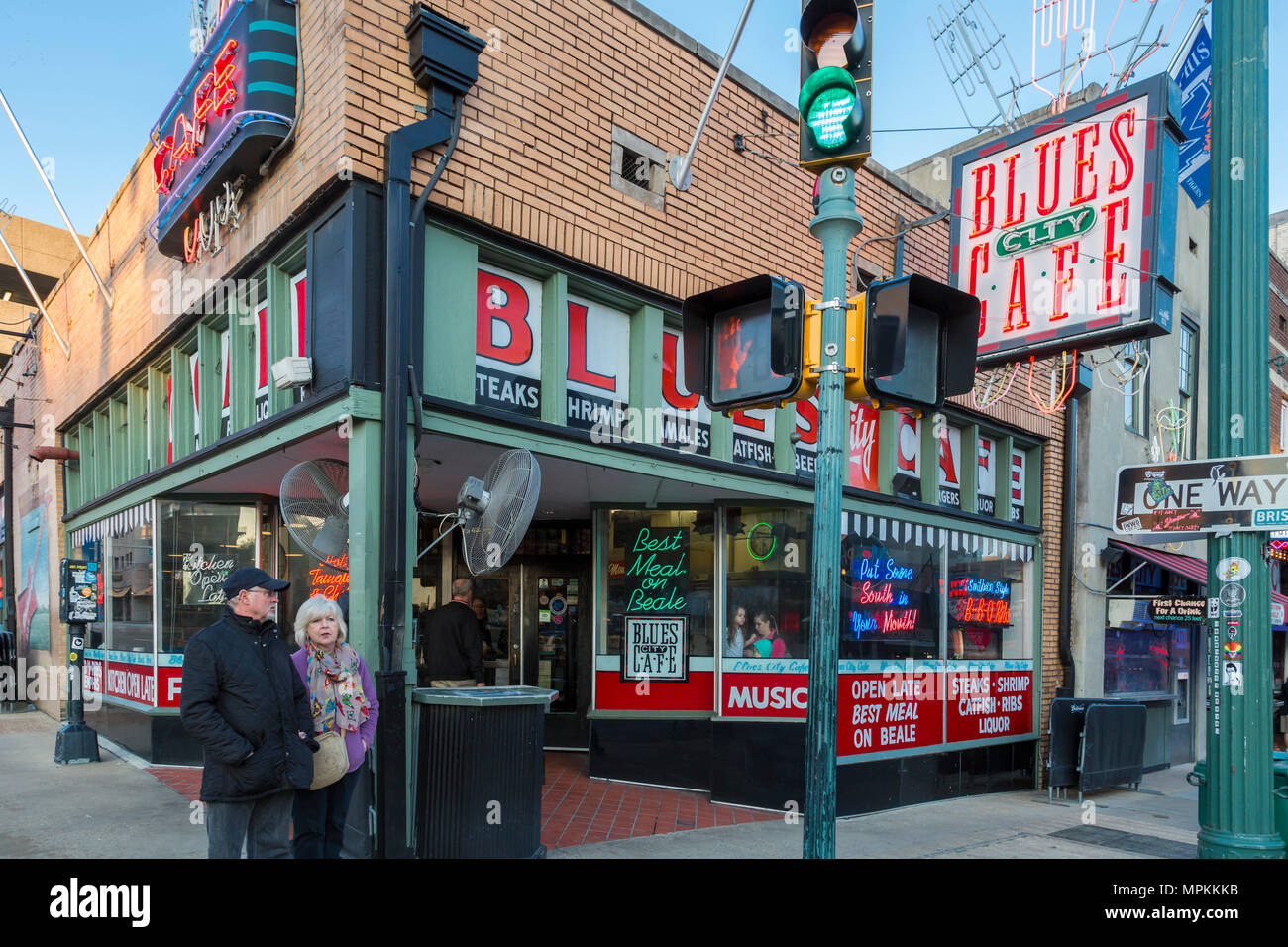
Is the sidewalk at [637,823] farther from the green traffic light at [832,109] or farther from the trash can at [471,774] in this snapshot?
the green traffic light at [832,109]

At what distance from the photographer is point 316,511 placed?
6184mm

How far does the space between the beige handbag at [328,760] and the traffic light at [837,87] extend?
3.80 meters

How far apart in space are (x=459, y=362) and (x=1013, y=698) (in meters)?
8.48

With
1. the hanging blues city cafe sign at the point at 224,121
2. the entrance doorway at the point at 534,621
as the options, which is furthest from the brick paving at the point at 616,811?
the hanging blues city cafe sign at the point at 224,121

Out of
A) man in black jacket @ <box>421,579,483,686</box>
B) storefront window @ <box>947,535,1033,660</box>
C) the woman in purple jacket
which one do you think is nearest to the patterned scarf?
the woman in purple jacket

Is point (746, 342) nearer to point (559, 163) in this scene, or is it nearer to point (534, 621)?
point (559, 163)

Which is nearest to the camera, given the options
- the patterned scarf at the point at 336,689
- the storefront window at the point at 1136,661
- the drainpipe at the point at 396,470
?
the patterned scarf at the point at 336,689

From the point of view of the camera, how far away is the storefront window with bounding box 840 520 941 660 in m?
9.52

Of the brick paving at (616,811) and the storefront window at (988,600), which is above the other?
the storefront window at (988,600)

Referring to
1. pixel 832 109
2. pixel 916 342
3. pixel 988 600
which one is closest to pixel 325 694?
pixel 916 342

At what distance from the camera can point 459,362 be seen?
6.49m

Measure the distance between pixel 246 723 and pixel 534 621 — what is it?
22.1ft

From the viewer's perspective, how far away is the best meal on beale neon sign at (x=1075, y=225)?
7.96 m

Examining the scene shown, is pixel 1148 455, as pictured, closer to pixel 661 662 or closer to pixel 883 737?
pixel 883 737
